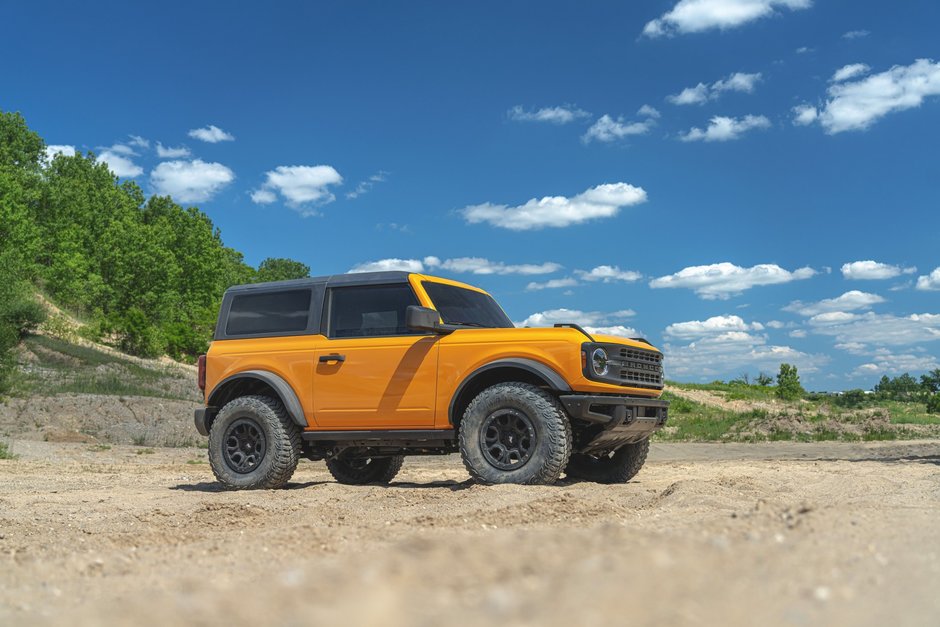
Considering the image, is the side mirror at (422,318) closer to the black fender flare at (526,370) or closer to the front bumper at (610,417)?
the black fender flare at (526,370)

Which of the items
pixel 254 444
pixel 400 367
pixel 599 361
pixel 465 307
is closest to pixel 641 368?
pixel 599 361

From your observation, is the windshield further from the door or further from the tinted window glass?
the tinted window glass

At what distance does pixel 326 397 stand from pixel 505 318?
246 cm

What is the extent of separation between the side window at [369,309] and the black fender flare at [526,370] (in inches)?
38.6

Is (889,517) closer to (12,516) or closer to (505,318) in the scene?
(505,318)

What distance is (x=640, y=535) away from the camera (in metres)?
3.75

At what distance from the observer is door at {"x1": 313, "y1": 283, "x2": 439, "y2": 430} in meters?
8.91

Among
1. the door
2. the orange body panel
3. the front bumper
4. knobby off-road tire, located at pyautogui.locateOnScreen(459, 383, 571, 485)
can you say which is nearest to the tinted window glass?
the orange body panel

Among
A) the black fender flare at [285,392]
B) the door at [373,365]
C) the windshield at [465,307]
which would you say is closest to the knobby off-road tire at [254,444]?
the black fender flare at [285,392]

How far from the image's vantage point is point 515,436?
848 cm

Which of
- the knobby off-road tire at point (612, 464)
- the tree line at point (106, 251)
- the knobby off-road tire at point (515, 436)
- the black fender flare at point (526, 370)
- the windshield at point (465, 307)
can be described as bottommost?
the knobby off-road tire at point (612, 464)

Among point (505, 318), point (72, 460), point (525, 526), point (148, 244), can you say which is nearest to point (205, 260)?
point (148, 244)

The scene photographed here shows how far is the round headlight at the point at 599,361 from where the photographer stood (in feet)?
27.5

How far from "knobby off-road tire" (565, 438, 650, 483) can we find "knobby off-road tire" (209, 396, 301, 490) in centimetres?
340
